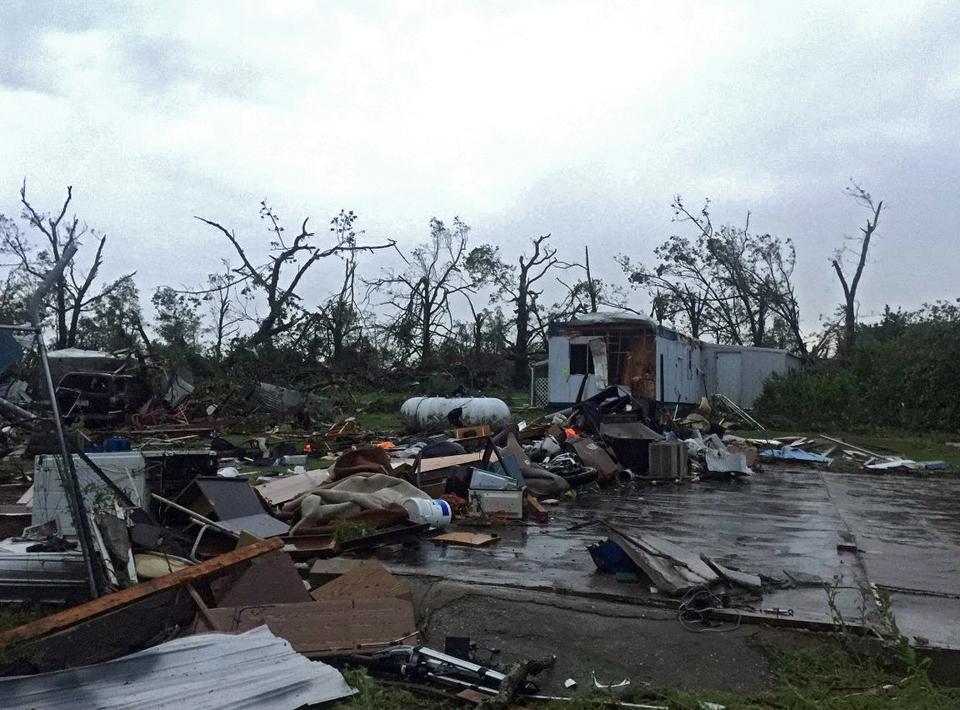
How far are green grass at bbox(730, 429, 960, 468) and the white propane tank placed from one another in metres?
6.47

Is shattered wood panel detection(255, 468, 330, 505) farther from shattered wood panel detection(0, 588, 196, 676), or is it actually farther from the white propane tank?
the white propane tank

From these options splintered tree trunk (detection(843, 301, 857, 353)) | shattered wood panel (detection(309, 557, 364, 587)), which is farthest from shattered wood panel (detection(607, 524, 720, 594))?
splintered tree trunk (detection(843, 301, 857, 353))

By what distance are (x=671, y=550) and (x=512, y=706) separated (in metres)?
2.65

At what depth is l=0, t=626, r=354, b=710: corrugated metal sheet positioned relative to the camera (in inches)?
143

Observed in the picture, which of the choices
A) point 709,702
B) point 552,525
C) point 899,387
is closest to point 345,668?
point 709,702

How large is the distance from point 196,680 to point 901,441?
19795 mm

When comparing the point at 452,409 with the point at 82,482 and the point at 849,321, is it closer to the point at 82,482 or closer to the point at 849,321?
the point at 82,482

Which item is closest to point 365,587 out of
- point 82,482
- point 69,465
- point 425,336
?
point 69,465

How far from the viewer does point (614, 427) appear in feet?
47.0

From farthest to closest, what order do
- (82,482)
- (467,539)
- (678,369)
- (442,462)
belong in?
(678,369) < (442,462) < (467,539) < (82,482)

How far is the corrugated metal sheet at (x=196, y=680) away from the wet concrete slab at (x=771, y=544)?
7.32 ft

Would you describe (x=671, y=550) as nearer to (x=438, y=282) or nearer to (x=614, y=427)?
(x=614, y=427)

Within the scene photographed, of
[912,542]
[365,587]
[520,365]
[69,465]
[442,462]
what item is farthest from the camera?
[520,365]

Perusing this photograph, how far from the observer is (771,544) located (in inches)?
305
